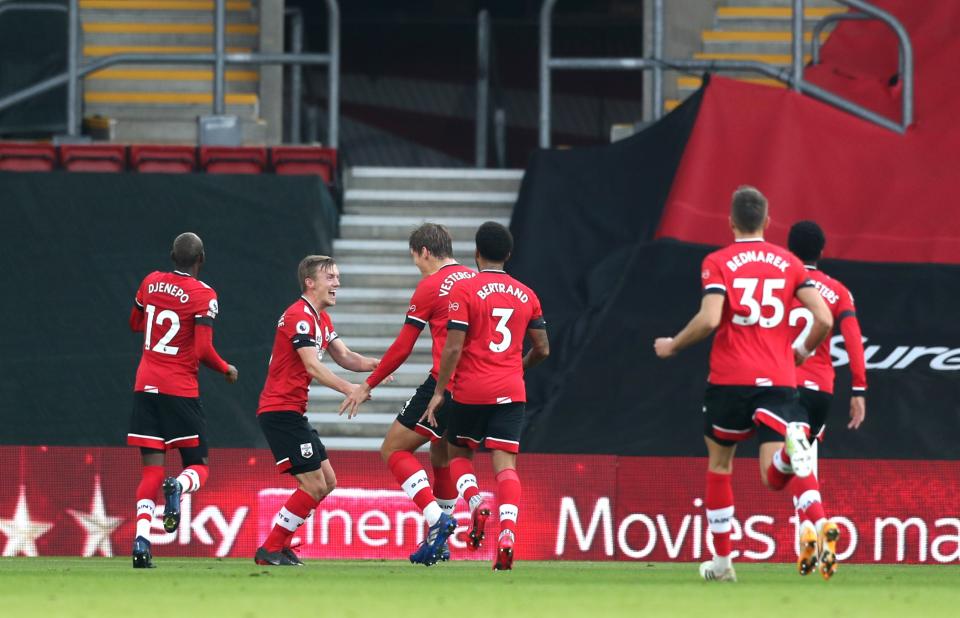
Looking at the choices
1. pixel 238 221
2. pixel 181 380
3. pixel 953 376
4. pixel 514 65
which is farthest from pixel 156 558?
pixel 514 65

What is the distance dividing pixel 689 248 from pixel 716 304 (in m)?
6.16

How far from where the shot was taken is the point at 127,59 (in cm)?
1723

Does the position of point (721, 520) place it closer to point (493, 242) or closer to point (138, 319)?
point (493, 242)

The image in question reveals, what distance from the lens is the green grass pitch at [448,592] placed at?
22.4 feet

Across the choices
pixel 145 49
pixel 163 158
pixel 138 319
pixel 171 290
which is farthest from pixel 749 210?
pixel 145 49

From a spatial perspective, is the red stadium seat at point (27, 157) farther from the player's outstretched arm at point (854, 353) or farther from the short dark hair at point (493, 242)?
the player's outstretched arm at point (854, 353)

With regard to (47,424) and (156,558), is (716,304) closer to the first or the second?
(156,558)

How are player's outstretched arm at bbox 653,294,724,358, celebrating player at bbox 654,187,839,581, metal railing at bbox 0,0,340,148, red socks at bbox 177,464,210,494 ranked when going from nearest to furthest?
1. player's outstretched arm at bbox 653,294,724,358
2. celebrating player at bbox 654,187,839,581
3. red socks at bbox 177,464,210,494
4. metal railing at bbox 0,0,340,148

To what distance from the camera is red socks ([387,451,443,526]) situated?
32.6 ft

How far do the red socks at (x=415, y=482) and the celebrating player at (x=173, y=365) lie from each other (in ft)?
3.46

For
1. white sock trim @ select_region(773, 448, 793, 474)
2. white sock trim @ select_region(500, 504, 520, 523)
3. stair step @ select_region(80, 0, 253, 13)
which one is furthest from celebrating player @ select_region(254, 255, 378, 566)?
stair step @ select_region(80, 0, 253, 13)

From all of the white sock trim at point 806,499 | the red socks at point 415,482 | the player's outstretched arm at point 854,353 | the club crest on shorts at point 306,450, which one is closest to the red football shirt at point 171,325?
the club crest on shorts at point 306,450

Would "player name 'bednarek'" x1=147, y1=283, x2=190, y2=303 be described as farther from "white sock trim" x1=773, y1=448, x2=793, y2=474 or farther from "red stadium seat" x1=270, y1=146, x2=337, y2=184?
"red stadium seat" x1=270, y1=146, x2=337, y2=184

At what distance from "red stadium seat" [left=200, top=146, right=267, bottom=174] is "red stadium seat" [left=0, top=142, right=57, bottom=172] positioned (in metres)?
1.34
